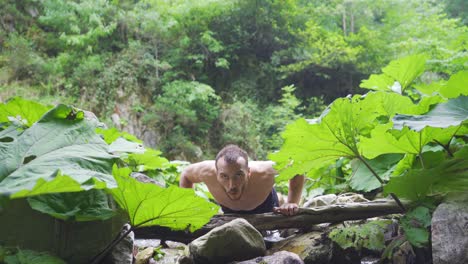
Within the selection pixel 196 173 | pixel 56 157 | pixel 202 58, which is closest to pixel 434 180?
pixel 56 157

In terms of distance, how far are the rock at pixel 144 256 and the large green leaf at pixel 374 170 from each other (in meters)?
1.10

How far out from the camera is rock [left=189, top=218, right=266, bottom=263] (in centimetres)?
168

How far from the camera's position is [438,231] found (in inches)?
58.8

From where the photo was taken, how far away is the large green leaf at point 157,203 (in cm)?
124

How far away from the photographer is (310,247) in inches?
72.6

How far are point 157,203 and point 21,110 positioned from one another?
27.7 inches

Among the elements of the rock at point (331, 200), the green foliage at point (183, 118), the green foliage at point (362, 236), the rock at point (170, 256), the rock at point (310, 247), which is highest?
the green foliage at point (362, 236)

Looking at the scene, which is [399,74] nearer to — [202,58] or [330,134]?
[330,134]

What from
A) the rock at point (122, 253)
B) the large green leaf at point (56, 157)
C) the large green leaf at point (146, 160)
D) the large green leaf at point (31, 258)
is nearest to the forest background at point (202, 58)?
the large green leaf at point (146, 160)

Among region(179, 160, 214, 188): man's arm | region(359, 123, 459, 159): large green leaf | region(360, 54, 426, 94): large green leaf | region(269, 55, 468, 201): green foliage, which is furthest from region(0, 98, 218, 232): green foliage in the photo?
region(360, 54, 426, 94): large green leaf

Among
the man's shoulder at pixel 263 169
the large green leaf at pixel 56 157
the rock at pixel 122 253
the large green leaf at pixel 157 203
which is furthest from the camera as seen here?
the man's shoulder at pixel 263 169

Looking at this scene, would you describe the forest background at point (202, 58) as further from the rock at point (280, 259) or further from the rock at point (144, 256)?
the rock at point (144, 256)

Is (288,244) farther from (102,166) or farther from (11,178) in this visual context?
(11,178)

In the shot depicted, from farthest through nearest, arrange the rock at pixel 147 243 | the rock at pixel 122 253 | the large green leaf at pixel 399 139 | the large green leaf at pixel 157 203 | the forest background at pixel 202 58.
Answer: the forest background at pixel 202 58 → the rock at pixel 147 243 → the large green leaf at pixel 399 139 → the rock at pixel 122 253 → the large green leaf at pixel 157 203
